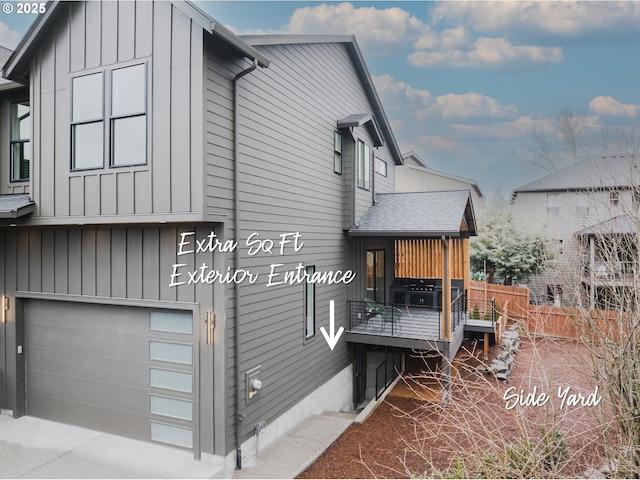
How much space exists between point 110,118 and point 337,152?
544cm

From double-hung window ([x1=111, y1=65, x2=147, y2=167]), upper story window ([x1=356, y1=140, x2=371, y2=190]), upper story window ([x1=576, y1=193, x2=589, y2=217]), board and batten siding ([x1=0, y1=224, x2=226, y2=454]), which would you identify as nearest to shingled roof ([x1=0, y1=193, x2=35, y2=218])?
board and batten siding ([x1=0, y1=224, x2=226, y2=454])

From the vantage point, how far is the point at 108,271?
254 inches

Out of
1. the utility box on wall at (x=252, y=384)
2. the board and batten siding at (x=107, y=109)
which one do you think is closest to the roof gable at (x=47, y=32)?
the board and batten siding at (x=107, y=109)

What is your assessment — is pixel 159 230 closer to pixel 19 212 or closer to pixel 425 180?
pixel 19 212

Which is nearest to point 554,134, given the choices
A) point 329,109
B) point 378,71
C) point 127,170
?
point 378,71

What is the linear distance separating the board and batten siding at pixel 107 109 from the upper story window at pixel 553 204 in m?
22.4

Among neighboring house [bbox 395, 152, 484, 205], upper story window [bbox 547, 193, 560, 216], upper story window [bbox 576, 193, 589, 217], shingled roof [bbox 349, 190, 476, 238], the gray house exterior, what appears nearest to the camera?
the gray house exterior

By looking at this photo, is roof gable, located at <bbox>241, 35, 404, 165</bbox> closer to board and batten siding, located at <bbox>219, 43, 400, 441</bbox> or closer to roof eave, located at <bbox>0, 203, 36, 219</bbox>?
board and batten siding, located at <bbox>219, 43, 400, 441</bbox>

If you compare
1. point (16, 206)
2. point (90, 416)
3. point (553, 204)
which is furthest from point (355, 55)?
point (553, 204)

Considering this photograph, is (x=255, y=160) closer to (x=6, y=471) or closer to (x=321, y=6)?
(x=6, y=471)

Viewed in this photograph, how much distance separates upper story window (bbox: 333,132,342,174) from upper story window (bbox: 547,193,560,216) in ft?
56.6

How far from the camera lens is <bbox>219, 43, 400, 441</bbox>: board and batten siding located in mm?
6516

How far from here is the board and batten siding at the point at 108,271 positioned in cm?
579

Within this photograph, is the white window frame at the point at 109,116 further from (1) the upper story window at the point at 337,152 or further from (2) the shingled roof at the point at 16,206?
(1) the upper story window at the point at 337,152
